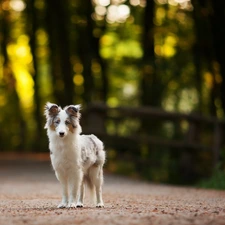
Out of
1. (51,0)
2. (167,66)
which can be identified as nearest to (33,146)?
(51,0)

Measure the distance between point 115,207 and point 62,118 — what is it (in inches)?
55.8

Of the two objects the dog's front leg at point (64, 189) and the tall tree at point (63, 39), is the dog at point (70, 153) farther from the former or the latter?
the tall tree at point (63, 39)


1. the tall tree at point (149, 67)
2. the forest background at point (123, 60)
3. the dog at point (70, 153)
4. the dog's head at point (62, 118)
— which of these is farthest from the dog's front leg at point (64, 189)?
the tall tree at point (149, 67)

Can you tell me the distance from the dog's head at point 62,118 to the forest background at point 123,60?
319 inches

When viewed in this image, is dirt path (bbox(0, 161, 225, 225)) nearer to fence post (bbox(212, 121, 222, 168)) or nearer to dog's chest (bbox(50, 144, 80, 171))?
dog's chest (bbox(50, 144, 80, 171))

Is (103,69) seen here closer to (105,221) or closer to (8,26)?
(8,26)

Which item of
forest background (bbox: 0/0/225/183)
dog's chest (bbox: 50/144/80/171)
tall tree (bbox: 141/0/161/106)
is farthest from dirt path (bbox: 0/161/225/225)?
tall tree (bbox: 141/0/161/106)

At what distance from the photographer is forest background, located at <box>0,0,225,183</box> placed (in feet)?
69.8

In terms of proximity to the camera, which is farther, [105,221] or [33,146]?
[33,146]

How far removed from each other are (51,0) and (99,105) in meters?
12.0

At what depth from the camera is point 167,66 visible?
25125mm

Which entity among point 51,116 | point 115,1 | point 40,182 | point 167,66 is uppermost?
point 115,1

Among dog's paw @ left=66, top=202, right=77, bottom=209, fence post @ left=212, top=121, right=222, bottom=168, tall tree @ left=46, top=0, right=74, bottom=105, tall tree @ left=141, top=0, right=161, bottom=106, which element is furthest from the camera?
tall tree @ left=46, top=0, right=74, bottom=105

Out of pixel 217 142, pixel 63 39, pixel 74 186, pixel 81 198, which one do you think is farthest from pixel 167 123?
pixel 74 186
